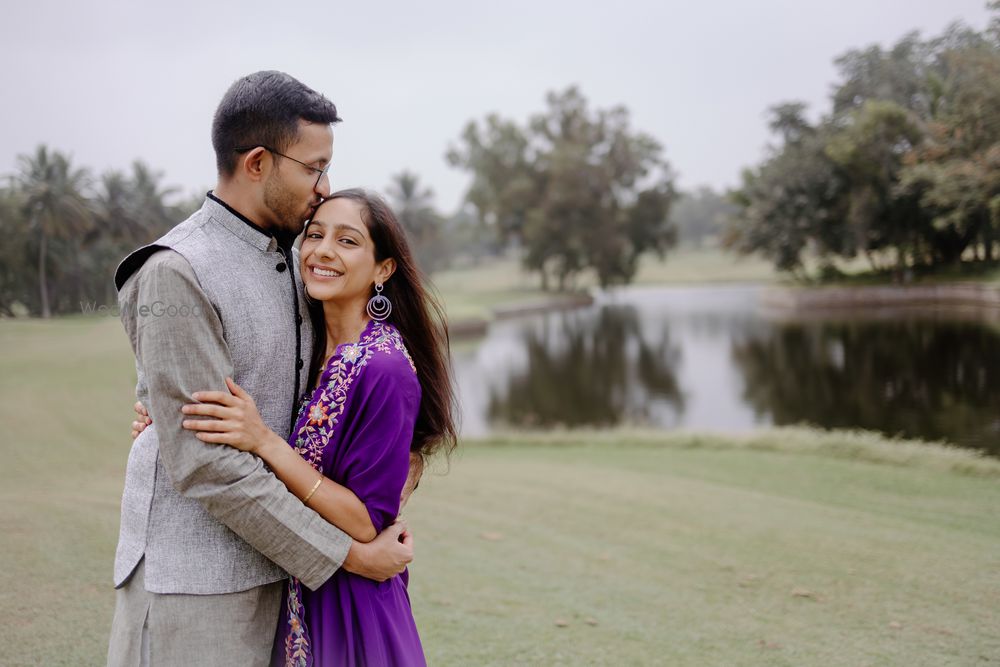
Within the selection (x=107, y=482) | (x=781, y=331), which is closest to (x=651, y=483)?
(x=107, y=482)

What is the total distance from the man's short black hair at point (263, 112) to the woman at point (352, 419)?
8.4 inches

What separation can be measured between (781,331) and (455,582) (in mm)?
23974

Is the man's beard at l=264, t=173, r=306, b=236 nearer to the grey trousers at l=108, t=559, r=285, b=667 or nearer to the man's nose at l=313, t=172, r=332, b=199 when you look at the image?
the man's nose at l=313, t=172, r=332, b=199

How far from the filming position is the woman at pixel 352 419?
5.59 feet

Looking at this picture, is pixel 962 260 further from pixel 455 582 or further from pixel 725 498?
pixel 455 582

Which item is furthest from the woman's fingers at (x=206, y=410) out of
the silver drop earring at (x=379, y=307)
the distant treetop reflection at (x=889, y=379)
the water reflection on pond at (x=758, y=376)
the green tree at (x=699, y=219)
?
the green tree at (x=699, y=219)

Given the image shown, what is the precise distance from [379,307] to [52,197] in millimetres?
8371

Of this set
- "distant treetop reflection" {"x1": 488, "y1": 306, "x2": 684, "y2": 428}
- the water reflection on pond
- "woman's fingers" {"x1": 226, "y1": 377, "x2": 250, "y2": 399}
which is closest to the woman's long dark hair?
"woman's fingers" {"x1": 226, "y1": 377, "x2": 250, "y2": 399}

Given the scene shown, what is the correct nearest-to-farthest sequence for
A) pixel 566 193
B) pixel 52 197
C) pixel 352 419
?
pixel 352 419
pixel 52 197
pixel 566 193

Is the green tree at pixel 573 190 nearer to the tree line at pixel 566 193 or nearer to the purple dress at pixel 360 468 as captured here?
the tree line at pixel 566 193

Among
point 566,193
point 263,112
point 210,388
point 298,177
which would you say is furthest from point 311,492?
point 566,193

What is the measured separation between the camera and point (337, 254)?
1.88 m

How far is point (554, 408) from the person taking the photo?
1652 cm

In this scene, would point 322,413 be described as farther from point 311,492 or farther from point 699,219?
point 699,219
